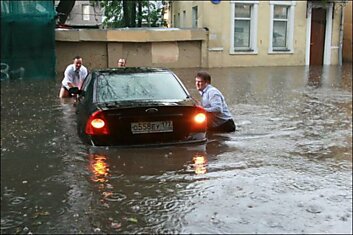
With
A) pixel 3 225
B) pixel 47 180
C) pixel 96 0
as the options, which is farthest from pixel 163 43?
pixel 3 225

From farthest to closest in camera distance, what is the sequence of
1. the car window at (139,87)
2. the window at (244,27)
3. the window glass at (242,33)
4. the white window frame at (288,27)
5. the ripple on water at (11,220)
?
the white window frame at (288,27) → the window glass at (242,33) → the window at (244,27) → the car window at (139,87) → the ripple on water at (11,220)

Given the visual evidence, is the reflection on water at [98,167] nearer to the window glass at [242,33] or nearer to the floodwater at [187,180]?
the floodwater at [187,180]

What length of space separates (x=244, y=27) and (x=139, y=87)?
61.1 ft

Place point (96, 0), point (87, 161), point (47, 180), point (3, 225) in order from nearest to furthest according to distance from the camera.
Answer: point (3, 225), point (47, 180), point (87, 161), point (96, 0)

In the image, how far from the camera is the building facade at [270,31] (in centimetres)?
2409

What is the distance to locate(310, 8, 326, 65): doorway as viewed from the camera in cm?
2627

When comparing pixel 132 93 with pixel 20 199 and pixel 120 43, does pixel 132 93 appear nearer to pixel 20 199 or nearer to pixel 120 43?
pixel 20 199

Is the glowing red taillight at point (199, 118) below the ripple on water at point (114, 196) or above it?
above

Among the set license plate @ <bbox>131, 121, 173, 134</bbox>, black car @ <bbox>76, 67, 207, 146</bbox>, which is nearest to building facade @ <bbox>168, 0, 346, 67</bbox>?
black car @ <bbox>76, 67, 207, 146</bbox>

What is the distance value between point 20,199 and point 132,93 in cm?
242

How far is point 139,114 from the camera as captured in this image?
650cm

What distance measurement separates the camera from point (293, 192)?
5312 millimetres

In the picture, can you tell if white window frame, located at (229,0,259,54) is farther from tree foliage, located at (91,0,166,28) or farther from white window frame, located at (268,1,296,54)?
tree foliage, located at (91,0,166,28)

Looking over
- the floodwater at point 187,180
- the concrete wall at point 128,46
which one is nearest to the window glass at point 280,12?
the concrete wall at point 128,46
